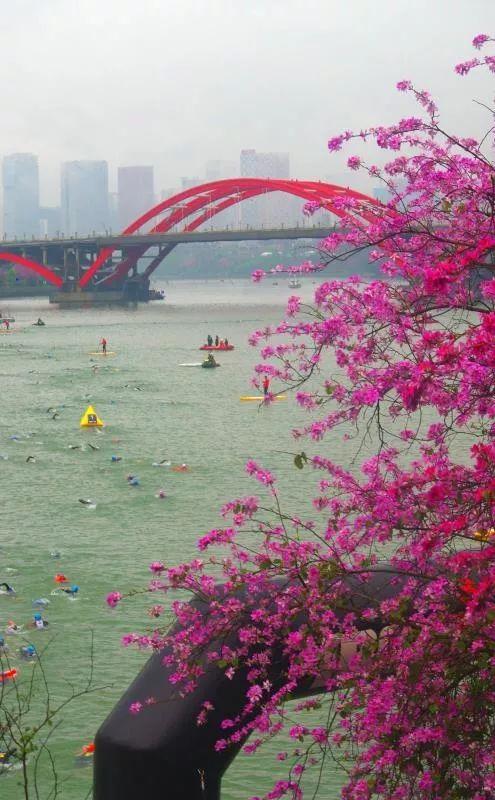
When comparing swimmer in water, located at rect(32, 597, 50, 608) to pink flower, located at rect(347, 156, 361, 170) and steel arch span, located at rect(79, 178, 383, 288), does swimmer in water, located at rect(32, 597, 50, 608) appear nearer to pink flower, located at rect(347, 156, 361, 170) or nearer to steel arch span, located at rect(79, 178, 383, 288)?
pink flower, located at rect(347, 156, 361, 170)

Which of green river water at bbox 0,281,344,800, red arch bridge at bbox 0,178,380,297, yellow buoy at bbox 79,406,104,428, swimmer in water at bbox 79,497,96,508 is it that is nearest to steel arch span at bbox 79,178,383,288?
red arch bridge at bbox 0,178,380,297

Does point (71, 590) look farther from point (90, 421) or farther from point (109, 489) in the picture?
point (90, 421)

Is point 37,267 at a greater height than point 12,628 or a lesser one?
greater

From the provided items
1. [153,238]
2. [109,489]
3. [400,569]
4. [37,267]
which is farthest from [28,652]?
[37,267]

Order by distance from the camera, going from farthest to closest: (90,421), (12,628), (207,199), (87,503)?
(207,199) → (90,421) → (87,503) → (12,628)

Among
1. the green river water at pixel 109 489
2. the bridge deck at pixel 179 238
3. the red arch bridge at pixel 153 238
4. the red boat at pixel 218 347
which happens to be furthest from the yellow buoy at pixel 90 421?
the red arch bridge at pixel 153 238

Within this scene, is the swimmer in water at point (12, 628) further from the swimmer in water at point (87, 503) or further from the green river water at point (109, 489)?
the swimmer in water at point (87, 503)
